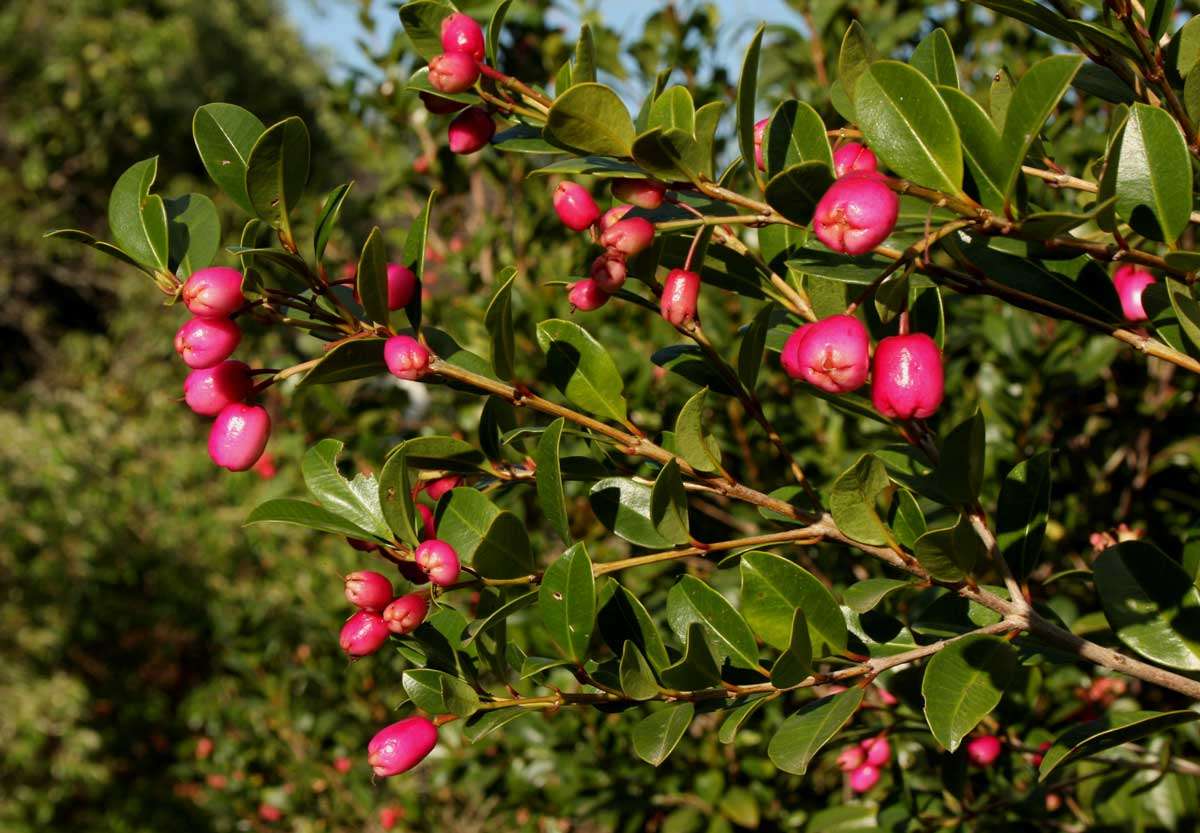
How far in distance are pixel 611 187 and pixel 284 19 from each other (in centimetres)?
1266

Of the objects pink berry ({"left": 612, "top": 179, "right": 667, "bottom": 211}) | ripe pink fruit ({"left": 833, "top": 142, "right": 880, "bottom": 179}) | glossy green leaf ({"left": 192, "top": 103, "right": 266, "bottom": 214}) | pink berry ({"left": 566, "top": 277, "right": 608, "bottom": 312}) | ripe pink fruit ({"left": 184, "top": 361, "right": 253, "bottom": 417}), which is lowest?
ripe pink fruit ({"left": 184, "top": 361, "right": 253, "bottom": 417})

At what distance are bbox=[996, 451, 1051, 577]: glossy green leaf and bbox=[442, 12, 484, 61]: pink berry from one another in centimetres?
60

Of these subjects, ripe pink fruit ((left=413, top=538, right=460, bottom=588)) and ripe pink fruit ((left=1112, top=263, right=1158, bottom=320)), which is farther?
ripe pink fruit ((left=1112, top=263, right=1158, bottom=320))

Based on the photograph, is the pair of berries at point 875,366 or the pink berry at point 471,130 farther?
the pink berry at point 471,130

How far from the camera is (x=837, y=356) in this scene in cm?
72

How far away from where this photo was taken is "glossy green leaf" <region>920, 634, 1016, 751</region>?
0.80m

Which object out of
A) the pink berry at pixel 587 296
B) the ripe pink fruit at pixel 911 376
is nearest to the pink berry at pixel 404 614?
the pink berry at pixel 587 296

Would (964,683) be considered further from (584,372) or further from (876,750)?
(876,750)

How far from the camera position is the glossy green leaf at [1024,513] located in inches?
37.0

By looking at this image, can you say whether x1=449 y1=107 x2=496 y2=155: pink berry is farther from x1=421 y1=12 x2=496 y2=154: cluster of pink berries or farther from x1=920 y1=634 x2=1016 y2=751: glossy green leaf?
x1=920 y1=634 x2=1016 y2=751: glossy green leaf

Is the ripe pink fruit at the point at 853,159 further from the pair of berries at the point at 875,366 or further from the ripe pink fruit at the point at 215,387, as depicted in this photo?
the ripe pink fruit at the point at 215,387

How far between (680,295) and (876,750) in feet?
2.59

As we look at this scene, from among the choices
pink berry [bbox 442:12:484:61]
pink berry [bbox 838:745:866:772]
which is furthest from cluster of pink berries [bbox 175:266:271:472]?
pink berry [bbox 838:745:866:772]

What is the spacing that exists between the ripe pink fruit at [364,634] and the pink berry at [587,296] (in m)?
0.31
